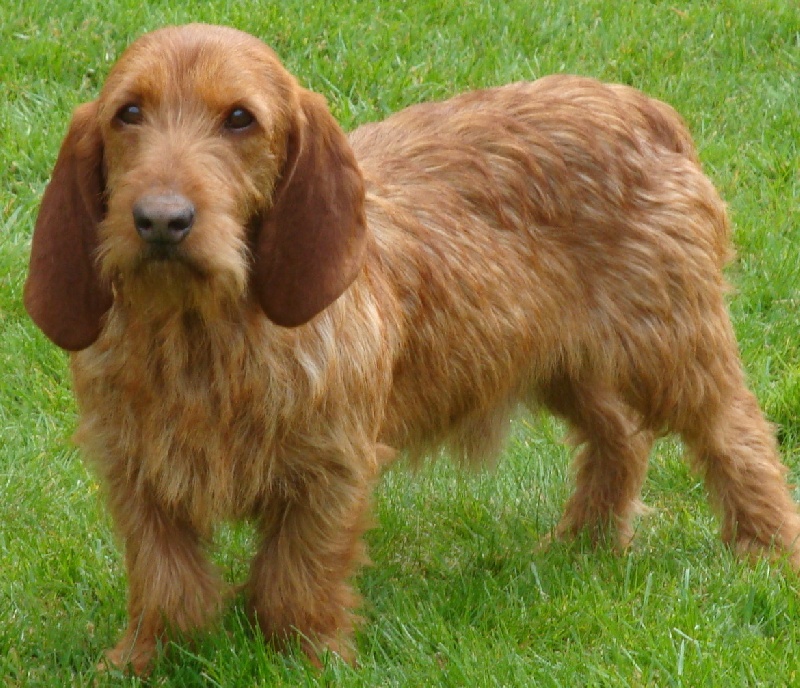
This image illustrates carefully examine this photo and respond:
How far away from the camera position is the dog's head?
12.6 ft

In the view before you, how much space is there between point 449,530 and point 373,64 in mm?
3410

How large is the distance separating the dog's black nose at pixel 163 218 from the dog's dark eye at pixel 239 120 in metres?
0.33

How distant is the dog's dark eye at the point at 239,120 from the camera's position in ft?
13.2

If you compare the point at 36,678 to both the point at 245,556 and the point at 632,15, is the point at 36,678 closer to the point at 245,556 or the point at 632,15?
the point at 245,556

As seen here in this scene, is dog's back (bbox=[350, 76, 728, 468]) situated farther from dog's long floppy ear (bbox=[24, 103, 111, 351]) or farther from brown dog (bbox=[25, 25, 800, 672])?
dog's long floppy ear (bbox=[24, 103, 111, 351])


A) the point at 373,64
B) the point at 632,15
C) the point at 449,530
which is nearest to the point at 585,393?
the point at 449,530

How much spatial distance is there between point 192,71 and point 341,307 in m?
0.78

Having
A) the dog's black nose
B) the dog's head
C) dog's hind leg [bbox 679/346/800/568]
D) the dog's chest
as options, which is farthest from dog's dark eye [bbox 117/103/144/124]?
dog's hind leg [bbox 679/346/800/568]

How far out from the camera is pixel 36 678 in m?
4.56

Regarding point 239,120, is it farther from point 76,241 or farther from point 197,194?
point 76,241

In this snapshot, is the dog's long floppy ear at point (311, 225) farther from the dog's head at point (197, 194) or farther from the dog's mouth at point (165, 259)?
the dog's mouth at point (165, 259)

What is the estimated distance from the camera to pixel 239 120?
13.2ft

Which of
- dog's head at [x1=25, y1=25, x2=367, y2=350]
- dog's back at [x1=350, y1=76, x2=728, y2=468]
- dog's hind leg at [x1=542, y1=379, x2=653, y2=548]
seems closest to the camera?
dog's head at [x1=25, y1=25, x2=367, y2=350]

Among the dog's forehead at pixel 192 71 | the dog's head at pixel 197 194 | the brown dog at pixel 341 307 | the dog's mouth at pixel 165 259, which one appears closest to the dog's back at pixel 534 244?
the brown dog at pixel 341 307
